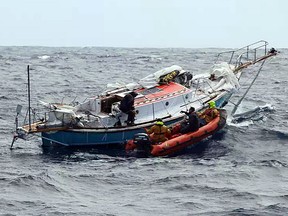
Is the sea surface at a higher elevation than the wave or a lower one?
lower

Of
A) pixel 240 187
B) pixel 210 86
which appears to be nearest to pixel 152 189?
pixel 240 187

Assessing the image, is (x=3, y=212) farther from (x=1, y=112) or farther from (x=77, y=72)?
(x=77, y=72)

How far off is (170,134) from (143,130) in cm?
127

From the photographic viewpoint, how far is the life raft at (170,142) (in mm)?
24969

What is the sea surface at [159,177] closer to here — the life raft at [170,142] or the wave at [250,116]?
the wave at [250,116]

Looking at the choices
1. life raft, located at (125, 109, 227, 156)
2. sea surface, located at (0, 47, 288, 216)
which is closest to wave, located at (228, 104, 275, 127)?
sea surface, located at (0, 47, 288, 216)

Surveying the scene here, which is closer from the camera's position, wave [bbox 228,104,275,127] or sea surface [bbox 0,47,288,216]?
sea surface [bbox 0,47,288,216]

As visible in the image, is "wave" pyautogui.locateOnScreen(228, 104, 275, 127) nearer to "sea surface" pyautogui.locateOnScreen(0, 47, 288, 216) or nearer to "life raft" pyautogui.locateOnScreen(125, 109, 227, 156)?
"sea surface" pyautogui.locateOnScreen(0, 47, 288, 216)

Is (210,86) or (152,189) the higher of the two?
(210,86)

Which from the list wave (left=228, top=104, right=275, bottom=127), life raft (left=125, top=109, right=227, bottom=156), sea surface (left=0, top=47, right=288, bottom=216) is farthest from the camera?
wave (left=228, top=104, right=275, bottom=127)

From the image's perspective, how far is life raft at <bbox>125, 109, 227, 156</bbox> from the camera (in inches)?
983

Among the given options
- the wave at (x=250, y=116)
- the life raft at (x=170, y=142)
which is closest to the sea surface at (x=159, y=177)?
the wave at (x=250, y=116)

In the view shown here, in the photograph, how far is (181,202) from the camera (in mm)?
18719

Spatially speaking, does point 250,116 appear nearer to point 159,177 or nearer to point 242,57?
point 159,177
